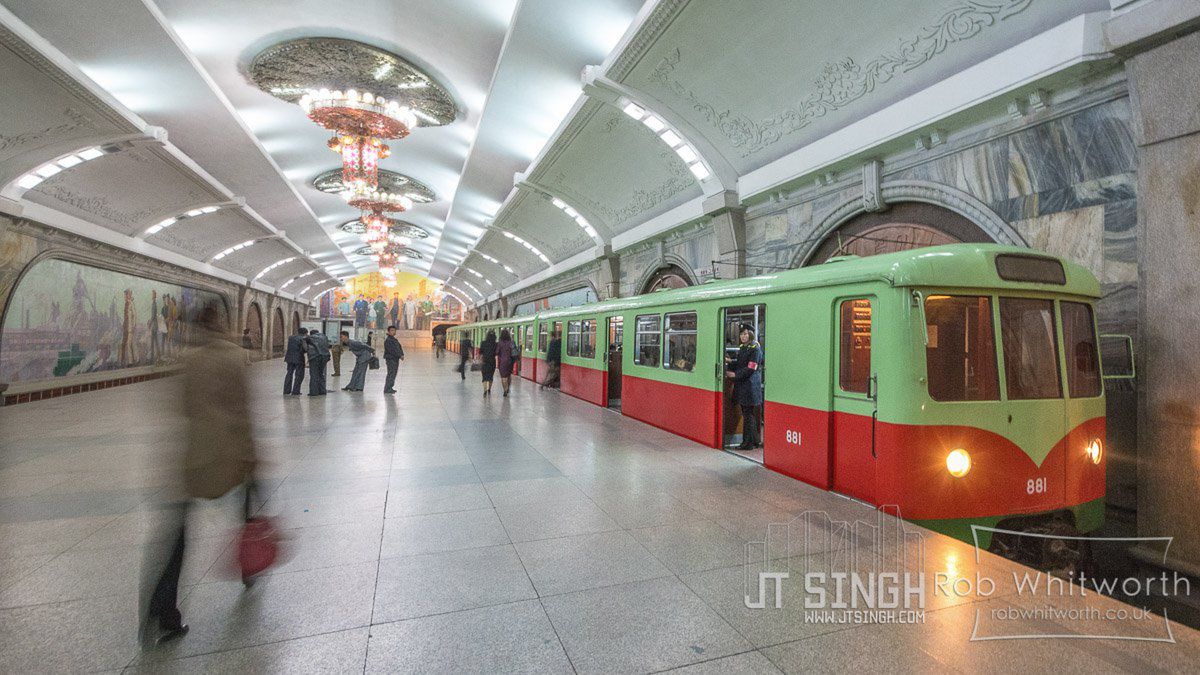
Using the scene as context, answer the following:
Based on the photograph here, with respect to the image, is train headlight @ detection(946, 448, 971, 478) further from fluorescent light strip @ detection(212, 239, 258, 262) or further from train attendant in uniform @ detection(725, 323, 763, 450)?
fluorescent light strip @ detection(212, 239, 258, 262)

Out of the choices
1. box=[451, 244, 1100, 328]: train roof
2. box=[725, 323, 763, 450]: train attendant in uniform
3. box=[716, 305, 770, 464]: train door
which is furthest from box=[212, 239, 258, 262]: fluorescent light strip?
box=[451, 244, 1100, 328]: train roof

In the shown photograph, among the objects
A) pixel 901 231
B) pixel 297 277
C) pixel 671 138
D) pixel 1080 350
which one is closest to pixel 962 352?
pixel 1080 350

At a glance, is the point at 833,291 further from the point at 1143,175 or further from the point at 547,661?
the point at 547,661

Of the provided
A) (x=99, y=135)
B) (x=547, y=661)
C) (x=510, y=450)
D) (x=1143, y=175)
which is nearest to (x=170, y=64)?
(x=99, y=135)

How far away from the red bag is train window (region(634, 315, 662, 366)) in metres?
6.14

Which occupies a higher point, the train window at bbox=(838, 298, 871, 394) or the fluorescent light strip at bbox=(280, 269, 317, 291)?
the fluorescent light strip at bbox=(280, 269, 317, 291)

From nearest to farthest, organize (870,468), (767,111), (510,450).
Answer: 1. (870,468)
2. (510,450)
3. (767,111)

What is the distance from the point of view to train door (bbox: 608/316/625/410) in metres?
10.6

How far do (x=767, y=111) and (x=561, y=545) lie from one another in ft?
25.5

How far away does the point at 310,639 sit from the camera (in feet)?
7.88

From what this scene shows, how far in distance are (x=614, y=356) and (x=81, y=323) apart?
13.2 metres

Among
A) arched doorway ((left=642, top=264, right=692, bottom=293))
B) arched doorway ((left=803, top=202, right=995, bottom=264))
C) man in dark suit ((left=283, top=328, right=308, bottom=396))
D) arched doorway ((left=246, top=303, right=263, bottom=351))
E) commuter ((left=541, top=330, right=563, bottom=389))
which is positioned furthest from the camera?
arched doorway ((left=246, top=303, right=263, bottom=351))

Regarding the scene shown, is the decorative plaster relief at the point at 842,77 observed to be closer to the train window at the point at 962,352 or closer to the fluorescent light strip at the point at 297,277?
the train window at the point at 962,352

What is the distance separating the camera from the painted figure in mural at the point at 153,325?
16.0 meters
